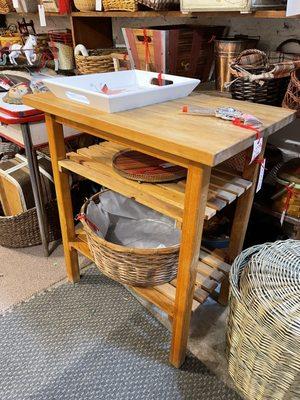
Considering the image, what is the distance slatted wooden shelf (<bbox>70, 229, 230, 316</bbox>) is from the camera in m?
1.16

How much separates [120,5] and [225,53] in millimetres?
529

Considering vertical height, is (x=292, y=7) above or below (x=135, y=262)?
above

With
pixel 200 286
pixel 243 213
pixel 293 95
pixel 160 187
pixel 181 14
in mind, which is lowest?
pixel 200 286

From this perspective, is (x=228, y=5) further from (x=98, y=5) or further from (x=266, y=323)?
(x=266, y=323)

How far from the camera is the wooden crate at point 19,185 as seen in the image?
1.67 metres

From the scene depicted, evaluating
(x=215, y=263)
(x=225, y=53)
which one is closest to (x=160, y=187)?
(x=215, y=263)

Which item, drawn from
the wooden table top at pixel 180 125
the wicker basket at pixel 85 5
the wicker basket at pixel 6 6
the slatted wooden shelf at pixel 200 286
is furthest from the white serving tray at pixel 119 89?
the wicker basket at pixel 6 6

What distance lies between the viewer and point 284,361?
86 cm

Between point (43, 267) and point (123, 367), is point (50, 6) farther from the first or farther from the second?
point (123, 367)

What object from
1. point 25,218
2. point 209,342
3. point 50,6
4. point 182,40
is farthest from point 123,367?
point 50,6

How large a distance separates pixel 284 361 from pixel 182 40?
3.94 ft

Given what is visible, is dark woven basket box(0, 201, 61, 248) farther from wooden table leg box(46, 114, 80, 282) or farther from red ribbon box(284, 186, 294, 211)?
red ribbon box(284, 186, 294, 211)

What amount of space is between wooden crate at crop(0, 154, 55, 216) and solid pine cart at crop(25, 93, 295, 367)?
408 millimetres

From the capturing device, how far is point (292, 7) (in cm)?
95
